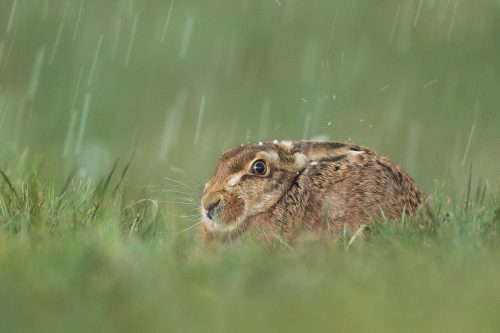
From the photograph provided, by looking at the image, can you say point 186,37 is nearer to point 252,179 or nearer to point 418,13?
point 418,13

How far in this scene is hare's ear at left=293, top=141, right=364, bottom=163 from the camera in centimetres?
637

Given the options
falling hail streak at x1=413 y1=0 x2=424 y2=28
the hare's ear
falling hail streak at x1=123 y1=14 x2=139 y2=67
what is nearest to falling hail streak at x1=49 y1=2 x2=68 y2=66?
falling hail streak at x1=123 y1=14 x2=139 y2=67

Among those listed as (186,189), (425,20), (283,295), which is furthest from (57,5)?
(283,295)

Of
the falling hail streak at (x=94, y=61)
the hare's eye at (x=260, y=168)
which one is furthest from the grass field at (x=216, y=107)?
the hare's eye at (x=260, y=168)

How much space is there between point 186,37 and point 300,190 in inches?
286

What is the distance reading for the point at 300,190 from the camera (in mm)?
6191

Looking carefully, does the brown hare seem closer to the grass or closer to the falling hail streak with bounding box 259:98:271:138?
the grass

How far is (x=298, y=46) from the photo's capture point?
1274 cm

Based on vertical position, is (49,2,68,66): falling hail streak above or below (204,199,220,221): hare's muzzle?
above

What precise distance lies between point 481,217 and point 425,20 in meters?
7.51

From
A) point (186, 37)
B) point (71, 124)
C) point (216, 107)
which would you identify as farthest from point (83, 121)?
point (186, 37)

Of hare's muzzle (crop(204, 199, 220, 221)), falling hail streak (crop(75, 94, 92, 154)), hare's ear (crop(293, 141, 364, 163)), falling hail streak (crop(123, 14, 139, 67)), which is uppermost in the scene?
falling hail streak (crop(123, 14, 139, 67))

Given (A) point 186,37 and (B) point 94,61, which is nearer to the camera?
(B) point 94,61

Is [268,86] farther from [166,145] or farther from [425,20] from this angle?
[425,20]
